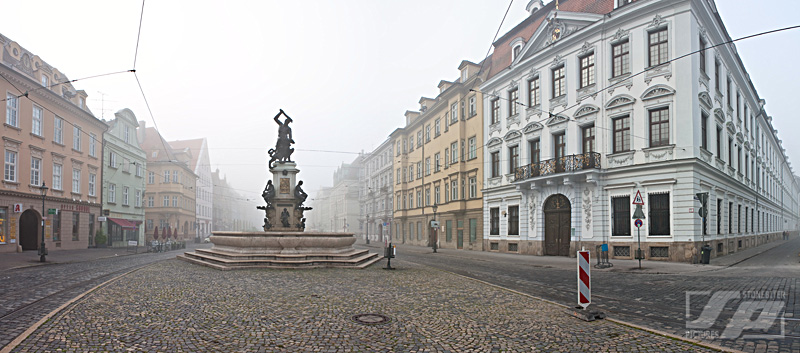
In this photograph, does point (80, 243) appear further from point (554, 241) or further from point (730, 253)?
point (730, 253)

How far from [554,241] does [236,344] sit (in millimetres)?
23332

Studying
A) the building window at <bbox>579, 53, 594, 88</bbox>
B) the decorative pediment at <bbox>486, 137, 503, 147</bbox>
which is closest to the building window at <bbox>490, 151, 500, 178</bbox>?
the decorative pediment at <bbox>486, 137, 503, 147</bbox>

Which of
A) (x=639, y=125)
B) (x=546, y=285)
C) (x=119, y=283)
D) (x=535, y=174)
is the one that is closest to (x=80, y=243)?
(x=119, y=283)

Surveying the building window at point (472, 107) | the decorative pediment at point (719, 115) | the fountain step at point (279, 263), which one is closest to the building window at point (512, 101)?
the building window at point (472, 107)

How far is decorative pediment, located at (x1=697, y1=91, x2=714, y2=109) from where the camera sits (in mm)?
20969

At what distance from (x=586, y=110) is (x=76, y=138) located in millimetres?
34253

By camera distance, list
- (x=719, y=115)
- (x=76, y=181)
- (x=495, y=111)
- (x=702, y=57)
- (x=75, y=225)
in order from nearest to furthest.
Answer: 1. (x=702, y=57)
2. (x=719, y=115)
3. (x=495, y=111)
4. (x=75, y=225)
5. (x=76, y=181)

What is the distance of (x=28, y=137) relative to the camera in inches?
1054

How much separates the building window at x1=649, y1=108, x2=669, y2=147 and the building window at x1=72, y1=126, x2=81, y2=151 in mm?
36455

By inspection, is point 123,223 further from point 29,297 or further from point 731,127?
point 731,127

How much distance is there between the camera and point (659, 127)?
21203 mm

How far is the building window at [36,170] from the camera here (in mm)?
27252

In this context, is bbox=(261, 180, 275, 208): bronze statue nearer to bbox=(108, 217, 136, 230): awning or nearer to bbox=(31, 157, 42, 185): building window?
bbox=(31, 157, 42, 185): building window

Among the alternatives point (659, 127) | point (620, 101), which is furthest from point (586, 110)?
point (659, 127)
